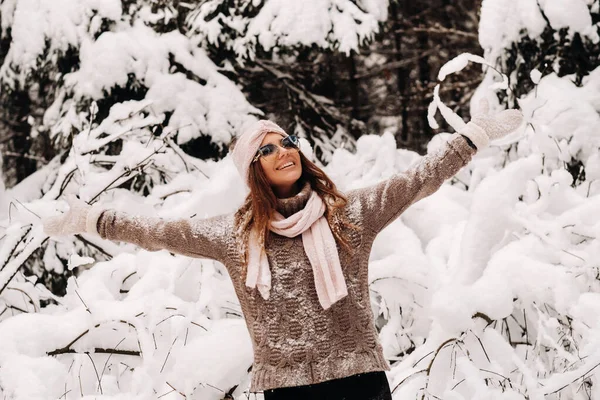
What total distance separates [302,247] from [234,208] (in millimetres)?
1350

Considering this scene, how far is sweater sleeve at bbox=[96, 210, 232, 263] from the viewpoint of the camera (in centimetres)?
242

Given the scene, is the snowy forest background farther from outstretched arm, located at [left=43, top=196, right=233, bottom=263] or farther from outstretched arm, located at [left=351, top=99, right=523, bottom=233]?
outstretched arm, located at [left=43, top=196, right=233, bottom=263]

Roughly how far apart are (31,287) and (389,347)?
1903mm

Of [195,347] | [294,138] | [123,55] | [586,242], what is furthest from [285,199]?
[123,55]

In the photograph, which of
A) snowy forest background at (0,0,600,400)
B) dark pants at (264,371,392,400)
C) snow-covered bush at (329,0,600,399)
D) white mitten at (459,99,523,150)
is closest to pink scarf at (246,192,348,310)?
dark pants at (264,371,392,400)

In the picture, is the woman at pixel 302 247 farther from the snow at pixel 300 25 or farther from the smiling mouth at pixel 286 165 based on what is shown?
the snow at pixel 300 25

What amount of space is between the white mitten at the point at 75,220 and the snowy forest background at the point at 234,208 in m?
0.60

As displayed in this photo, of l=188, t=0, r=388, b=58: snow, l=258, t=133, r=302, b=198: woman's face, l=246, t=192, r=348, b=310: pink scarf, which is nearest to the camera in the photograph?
l=246, t=192, r=348, b=310: pink scarf

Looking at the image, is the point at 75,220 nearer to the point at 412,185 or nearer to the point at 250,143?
the point at 250,143

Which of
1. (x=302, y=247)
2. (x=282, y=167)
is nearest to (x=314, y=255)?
(x=302, y=247)

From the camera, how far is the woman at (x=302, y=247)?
2.24m

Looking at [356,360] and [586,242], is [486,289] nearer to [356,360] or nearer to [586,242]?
[586,242]

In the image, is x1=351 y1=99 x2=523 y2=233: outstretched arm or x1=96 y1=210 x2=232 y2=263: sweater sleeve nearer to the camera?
x1=351 y1=99 x2=523 y2=233: outstretched arm

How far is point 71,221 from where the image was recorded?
248 centimetres
